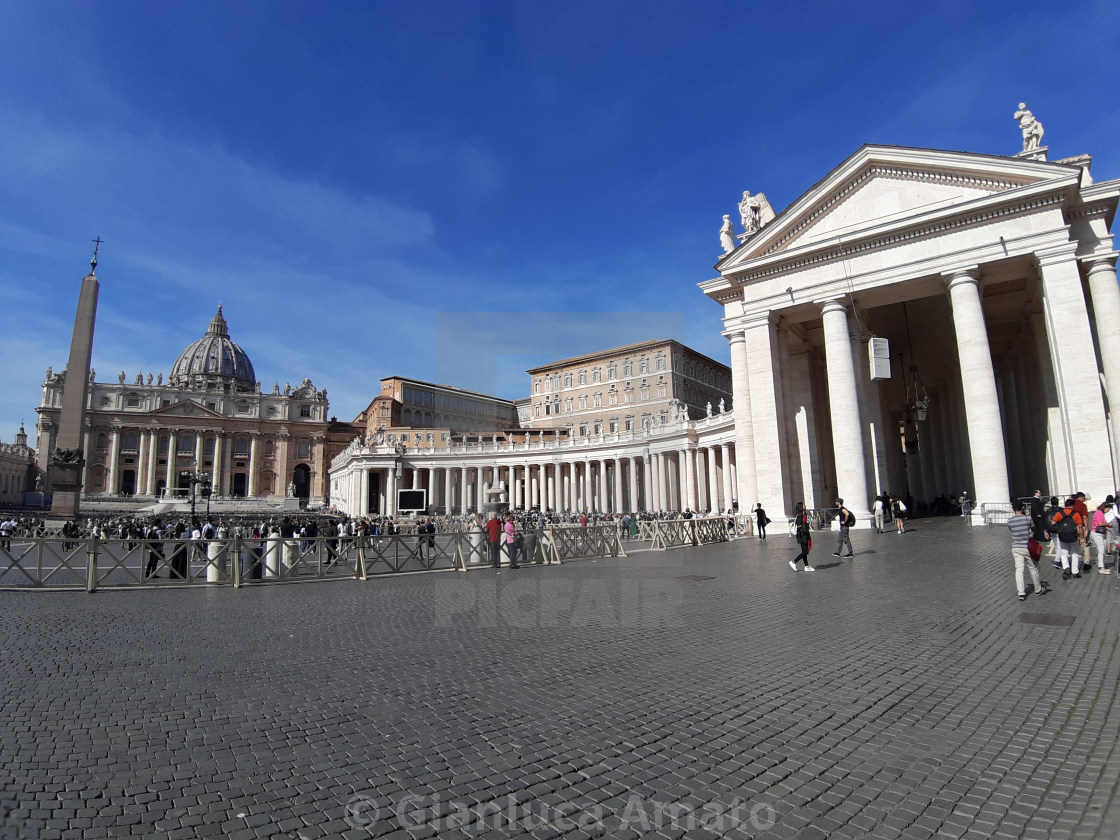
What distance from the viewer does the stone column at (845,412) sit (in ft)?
71.7

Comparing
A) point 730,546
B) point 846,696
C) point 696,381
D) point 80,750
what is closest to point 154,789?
point 80,750

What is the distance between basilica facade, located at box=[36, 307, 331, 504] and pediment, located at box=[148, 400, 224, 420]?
0.12 metres

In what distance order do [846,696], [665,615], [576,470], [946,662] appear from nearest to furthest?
[846,696] → [946,662] → [665,615] → [576,470]

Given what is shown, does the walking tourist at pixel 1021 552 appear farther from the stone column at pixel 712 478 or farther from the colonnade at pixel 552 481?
the colonnade at pixel 552 481

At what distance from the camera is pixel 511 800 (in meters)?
3.19

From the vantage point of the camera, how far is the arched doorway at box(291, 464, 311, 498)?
310ft

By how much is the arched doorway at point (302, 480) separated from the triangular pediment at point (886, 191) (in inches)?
3345

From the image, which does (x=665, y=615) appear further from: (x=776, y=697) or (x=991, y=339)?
(x=991, y=339)

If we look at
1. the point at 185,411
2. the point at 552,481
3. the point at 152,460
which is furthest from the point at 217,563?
the point at 185,411

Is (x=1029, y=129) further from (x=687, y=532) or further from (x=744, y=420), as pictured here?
(x=687, y=532)

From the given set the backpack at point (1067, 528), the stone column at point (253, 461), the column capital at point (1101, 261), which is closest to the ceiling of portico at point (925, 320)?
the column capital at point (1101, 261)

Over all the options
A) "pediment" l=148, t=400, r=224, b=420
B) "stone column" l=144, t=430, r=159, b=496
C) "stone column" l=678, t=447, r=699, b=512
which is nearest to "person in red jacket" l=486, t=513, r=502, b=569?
"stone column" l=678, t=447, r=699, b=512

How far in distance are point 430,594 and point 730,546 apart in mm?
11592

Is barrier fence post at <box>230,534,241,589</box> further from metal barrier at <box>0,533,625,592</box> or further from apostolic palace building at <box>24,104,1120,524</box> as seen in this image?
apostolic palace building at <box>24,104,1120,524</box>
